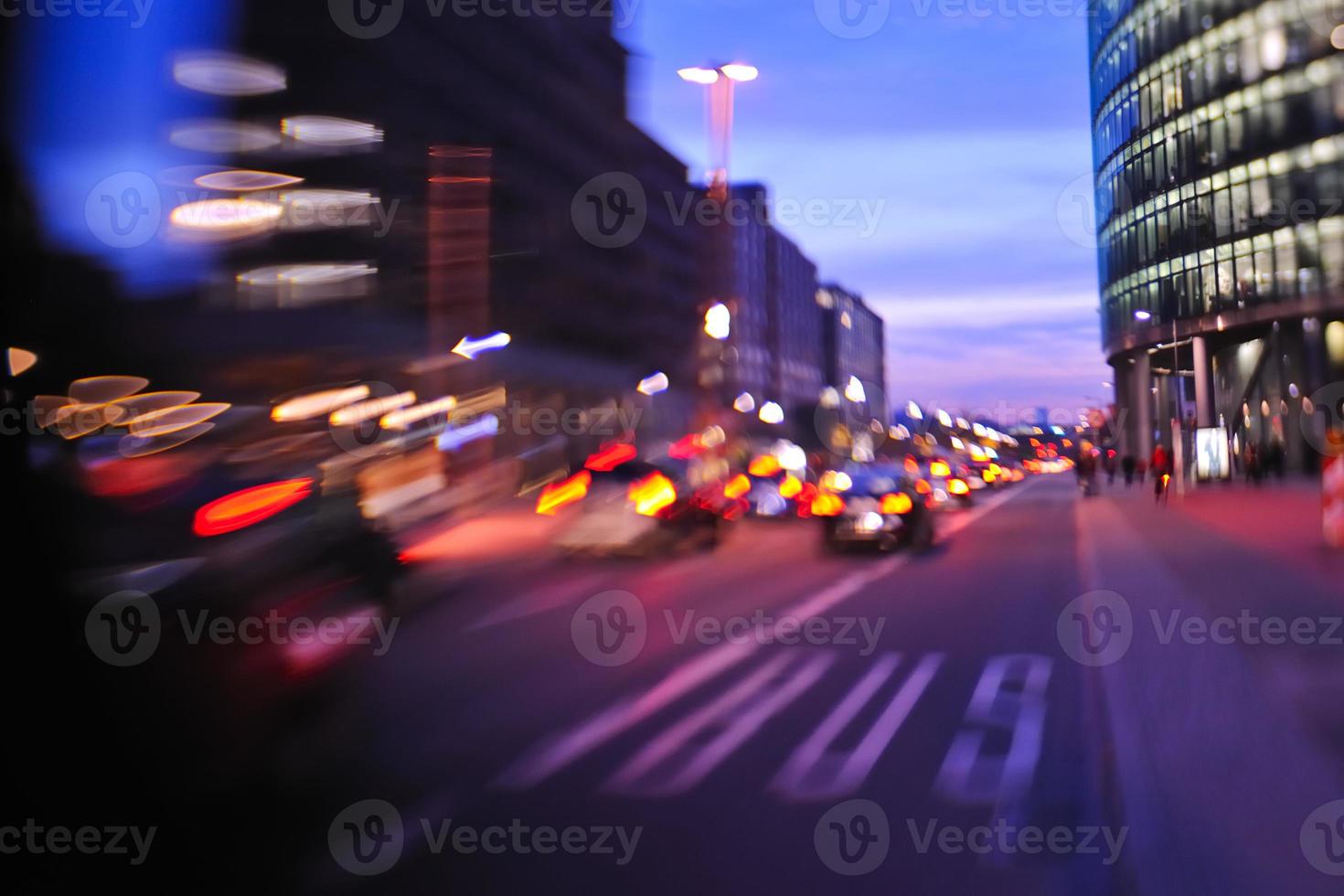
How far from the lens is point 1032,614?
11484mm

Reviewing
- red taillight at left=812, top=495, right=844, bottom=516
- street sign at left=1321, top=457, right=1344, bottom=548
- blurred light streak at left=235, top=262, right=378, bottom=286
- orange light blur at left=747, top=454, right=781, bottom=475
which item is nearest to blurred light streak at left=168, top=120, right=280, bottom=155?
blurred light streak at left=235, top=262, right=378, bottom=286

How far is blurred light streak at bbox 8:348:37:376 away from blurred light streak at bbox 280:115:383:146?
44.1ft

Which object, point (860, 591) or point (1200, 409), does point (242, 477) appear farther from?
point (1200, 409)

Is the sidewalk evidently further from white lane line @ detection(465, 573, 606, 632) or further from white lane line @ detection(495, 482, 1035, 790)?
white lane line @ detection(465, 573, 606, 632)

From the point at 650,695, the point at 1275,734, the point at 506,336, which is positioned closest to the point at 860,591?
the point at 650,695

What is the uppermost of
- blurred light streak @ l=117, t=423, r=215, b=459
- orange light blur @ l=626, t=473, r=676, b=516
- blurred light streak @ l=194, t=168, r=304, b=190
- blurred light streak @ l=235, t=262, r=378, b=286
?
blurred light streak @ l=194, t=168, r=304, b=190

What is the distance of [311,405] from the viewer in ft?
27.3

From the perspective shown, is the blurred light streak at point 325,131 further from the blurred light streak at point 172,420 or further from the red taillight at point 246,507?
the red taillight at point 246,507

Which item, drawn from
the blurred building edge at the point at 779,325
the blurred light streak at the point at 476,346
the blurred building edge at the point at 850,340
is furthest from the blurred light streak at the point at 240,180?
the blurred building edge at the point at 850,340

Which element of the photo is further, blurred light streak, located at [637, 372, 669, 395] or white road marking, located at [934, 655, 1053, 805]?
blurred light streak, located at [637, 372, 669, 395]

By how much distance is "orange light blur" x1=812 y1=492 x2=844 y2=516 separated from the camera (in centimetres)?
1916

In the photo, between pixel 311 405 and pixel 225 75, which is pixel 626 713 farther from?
pixel 225 75

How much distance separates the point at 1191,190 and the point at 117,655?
64.0 m

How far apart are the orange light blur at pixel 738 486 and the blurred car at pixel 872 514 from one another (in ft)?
31.4
